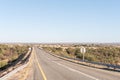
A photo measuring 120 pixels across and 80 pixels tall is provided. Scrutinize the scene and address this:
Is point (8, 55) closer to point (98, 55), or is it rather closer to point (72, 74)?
point (98, 55)

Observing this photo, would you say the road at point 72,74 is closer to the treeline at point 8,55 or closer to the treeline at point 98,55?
the treeline at point 8,55

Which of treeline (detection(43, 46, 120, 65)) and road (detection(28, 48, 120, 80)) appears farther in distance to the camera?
treeline (detection(43, 46, 120, 65))

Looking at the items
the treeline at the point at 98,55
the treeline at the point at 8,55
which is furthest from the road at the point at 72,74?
the treeline at the point at 98,55

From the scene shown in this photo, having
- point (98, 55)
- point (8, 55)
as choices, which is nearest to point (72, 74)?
point (98, 55)

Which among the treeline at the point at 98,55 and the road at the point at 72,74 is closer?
the road at the point at 72,74

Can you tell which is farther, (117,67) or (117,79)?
(117,67)

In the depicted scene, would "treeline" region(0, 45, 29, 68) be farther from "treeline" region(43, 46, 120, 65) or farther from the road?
the road

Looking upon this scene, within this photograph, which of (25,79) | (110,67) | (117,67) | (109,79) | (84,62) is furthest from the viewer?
(84,62)

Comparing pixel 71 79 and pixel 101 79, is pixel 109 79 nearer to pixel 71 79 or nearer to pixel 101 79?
pixel 101 79

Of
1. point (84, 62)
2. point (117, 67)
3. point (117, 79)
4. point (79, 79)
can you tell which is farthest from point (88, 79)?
point (84, 62)

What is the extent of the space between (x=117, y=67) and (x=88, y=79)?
30.1 ft

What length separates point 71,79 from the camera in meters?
17.5

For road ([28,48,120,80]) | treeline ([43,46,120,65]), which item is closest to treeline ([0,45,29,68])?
treeline ([43,46,120,65])

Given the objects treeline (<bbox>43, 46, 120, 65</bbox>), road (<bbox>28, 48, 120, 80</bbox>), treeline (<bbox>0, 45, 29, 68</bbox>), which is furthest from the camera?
treeline (<bbox>43, 46, 120, 65</bbox>)
